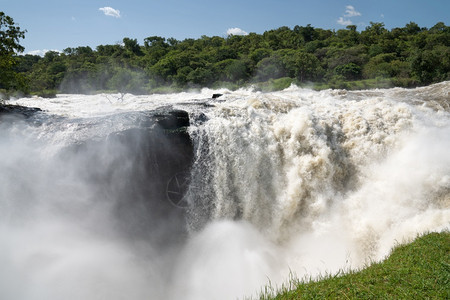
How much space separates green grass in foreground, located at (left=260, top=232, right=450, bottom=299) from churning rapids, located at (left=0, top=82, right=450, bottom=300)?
2.39 metres

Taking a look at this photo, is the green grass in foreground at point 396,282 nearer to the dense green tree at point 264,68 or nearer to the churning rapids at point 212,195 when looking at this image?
the churning rapids at point 212,195

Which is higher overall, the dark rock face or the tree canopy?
the tree canopy

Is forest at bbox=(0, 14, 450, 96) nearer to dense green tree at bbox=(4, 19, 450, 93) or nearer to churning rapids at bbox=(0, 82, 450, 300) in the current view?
dense green tree at bbox=(4, 19, 450, 93)

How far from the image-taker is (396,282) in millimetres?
5121

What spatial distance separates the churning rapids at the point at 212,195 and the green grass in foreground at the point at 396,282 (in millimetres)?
2392

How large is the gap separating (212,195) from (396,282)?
5.95 m

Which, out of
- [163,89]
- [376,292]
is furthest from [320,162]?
[163,89]

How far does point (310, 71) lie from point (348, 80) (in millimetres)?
5272

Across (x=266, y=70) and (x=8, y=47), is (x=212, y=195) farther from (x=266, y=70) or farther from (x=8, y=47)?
(x=266, y=70)

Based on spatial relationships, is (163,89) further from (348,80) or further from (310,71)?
(348,80)

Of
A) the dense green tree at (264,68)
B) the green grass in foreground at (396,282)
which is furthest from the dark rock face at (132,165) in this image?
the dense green tree at (264,68)

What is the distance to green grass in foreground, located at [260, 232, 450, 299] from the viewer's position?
4.79 metres

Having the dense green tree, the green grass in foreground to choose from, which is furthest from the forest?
the green grass in foreground

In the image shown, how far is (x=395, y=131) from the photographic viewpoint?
35.6ft
